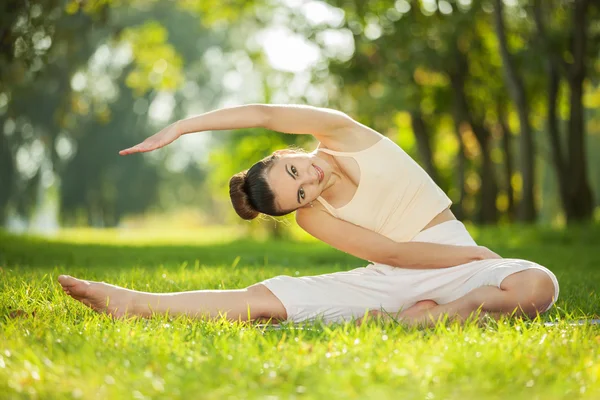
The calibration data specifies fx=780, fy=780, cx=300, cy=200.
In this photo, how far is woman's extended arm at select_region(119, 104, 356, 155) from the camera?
4051mm

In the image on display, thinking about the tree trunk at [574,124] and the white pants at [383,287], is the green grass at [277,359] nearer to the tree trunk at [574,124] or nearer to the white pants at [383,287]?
the white pants at [383,287]

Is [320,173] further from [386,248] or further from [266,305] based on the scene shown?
[266,305]

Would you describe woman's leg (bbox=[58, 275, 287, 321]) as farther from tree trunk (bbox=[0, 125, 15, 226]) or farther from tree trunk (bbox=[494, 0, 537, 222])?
tree trunk (bbox=[0, 125, 15, 226])

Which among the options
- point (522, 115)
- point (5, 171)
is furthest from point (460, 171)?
point (5, 171)

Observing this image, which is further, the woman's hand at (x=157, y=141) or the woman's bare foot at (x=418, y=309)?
the woman's bare foot at (x=418, y=309)

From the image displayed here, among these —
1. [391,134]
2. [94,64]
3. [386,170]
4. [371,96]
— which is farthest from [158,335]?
[94,64]

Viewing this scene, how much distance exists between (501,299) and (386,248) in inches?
27.1

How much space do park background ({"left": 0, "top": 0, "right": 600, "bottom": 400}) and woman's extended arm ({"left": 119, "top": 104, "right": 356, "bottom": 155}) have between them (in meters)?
0.75

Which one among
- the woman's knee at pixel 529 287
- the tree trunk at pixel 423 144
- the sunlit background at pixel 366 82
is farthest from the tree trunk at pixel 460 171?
the woman's knee at pixel 529 287

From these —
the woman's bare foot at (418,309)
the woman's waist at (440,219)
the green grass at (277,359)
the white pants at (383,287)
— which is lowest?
the woman's bare foot at (418,309)

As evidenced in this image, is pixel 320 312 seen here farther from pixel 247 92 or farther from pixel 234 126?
pixel 247 92

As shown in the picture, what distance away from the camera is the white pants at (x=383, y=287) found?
14.2 feet

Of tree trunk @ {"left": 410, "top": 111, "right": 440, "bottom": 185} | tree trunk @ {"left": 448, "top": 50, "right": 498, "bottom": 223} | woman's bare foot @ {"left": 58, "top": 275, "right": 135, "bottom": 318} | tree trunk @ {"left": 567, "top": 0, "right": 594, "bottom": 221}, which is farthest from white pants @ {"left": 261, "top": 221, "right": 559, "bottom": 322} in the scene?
tree trunk @ {"left": 410, "top": 111, "right": 440, "bottom": 185}

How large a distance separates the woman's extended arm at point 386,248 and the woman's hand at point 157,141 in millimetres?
951
